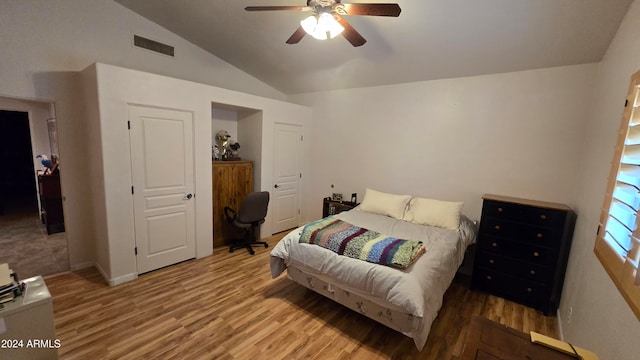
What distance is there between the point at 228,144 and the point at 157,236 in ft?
5.78

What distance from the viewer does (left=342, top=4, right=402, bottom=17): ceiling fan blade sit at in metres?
1.70

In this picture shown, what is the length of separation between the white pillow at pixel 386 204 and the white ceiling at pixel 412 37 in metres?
1.65

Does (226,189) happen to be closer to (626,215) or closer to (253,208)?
(253,208)

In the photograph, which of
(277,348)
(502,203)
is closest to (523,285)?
(502,203)

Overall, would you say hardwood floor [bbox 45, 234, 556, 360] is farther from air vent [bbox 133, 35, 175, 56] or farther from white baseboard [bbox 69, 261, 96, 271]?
air vent [bbox 133, 35, 175, 56]

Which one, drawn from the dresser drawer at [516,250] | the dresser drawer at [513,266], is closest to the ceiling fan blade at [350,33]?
the dresser drawer at [516,250]

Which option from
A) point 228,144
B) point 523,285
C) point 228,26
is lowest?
point 523,285

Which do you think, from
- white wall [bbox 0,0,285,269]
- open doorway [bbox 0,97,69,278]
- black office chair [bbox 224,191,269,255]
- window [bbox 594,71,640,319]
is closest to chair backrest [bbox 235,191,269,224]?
black office chair [bbox 224,191,269,255]

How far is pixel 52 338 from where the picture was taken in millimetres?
1553

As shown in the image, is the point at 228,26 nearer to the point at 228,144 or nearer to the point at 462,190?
the point at 228,144

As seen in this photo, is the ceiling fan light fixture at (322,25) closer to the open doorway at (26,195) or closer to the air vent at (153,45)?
the air vent at (153,45)

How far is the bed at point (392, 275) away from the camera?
73.3 inches

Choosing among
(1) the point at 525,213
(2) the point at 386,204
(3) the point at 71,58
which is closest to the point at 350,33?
(2) the point at 386,204

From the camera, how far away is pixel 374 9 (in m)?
1.77
